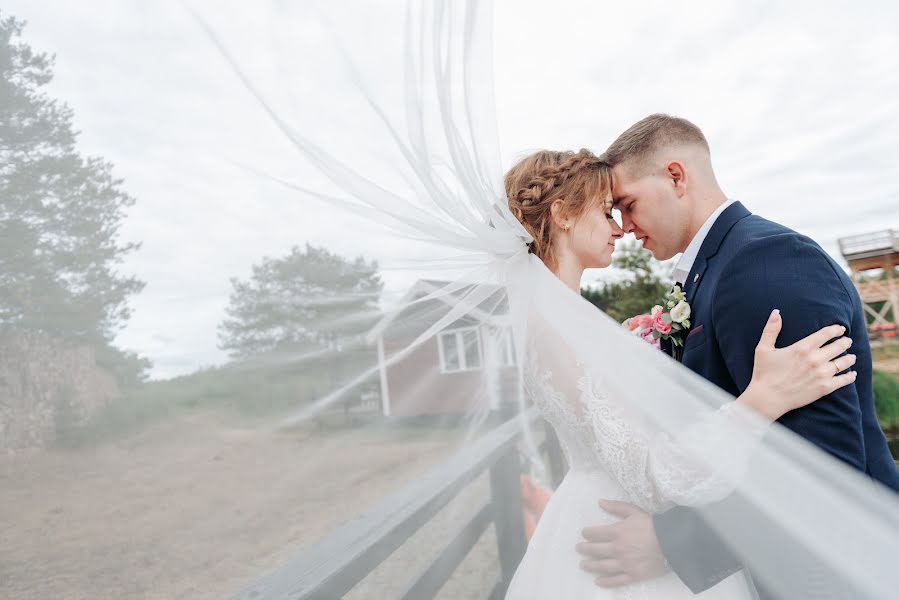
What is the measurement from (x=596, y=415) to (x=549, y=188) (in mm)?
852

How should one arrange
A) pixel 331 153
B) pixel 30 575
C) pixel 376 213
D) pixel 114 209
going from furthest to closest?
pixel 376 213 < pixel 331 153 < pixel 114 209 < pixel 30 575

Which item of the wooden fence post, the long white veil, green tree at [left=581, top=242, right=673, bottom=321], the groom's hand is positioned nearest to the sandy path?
the long white veil

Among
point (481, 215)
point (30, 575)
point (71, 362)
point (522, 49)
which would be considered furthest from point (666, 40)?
point (30, 575)

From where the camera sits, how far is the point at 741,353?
147 cm

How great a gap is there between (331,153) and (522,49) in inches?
37.0

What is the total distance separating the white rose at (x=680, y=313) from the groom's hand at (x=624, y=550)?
61cm

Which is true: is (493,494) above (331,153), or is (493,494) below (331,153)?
below

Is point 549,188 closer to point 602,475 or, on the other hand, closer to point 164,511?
point 602,475

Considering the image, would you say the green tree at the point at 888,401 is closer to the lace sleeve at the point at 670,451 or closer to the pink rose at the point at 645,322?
the pink rose at the point at 645,322

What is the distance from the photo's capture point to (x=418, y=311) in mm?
1875

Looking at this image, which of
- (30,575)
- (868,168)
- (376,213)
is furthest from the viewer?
(868,168)

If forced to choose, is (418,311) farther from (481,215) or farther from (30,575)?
(30,575)

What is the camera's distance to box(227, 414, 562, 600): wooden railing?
136cm

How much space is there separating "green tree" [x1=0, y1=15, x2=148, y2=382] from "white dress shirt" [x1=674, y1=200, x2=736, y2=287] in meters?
1.74
